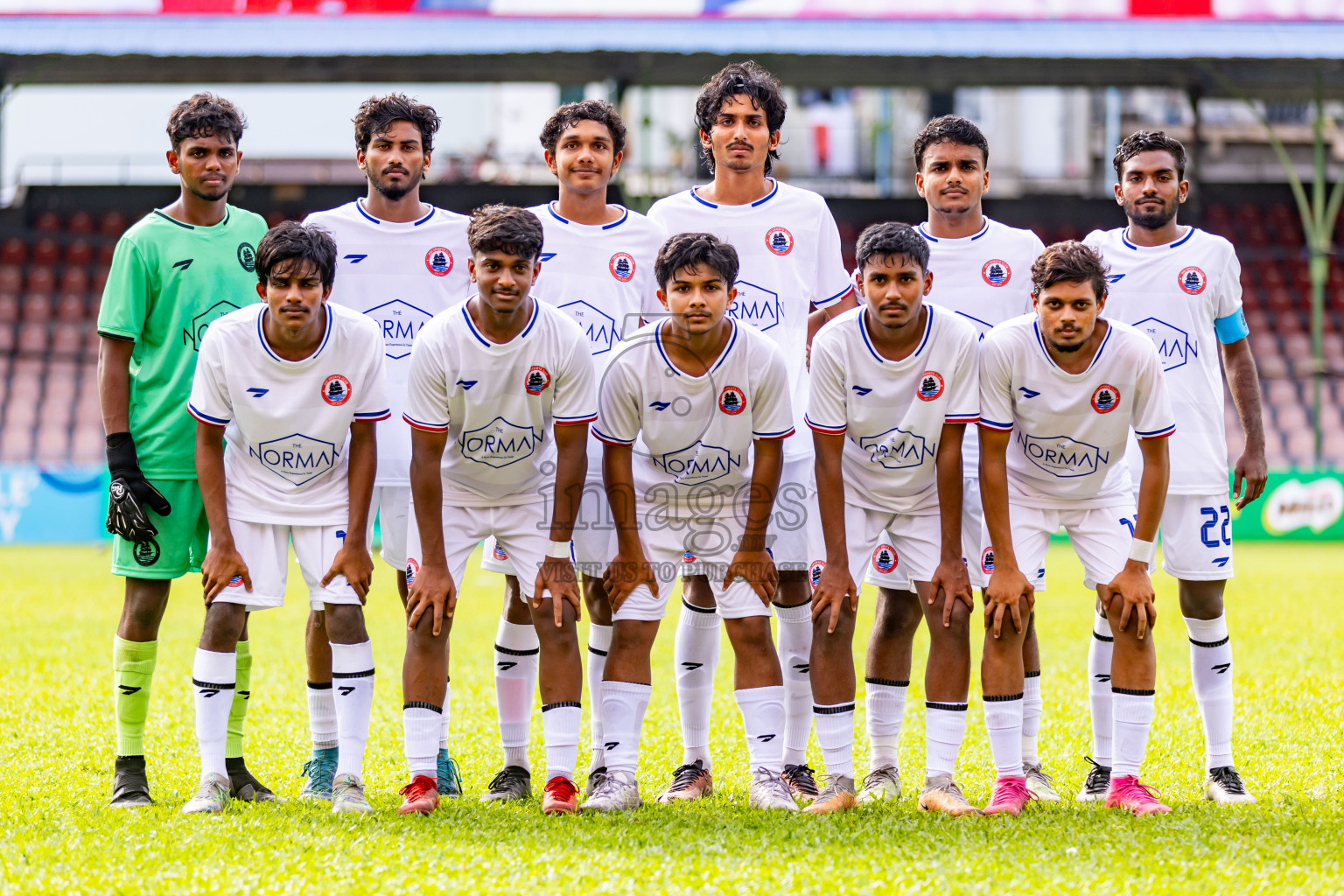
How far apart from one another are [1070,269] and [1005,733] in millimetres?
1523

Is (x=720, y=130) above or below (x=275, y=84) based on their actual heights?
below

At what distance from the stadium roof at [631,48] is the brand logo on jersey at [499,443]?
1262cm

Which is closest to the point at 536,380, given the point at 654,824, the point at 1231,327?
the point at 654,824

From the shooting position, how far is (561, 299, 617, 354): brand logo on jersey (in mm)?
4777

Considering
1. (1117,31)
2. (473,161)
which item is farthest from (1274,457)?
(473,161)

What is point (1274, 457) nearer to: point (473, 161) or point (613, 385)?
point (473, 161)

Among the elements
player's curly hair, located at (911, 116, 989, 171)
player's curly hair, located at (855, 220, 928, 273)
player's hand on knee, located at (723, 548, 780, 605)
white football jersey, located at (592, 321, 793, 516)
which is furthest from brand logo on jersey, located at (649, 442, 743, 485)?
player's curly hair, located at (911, 116, 989, 171)

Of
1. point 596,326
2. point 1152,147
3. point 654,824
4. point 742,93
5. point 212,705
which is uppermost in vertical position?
point 742,93

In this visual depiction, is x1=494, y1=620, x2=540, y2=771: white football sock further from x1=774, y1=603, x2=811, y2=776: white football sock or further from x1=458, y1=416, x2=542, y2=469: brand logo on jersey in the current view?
x1=774, y1=603, x2=811, y2=776: white football sock

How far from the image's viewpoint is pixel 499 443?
4273 mm

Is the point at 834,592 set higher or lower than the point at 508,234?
lower

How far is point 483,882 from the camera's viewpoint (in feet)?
10.7

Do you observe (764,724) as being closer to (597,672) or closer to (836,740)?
(836,740)

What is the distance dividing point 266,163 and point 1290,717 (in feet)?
73.9
